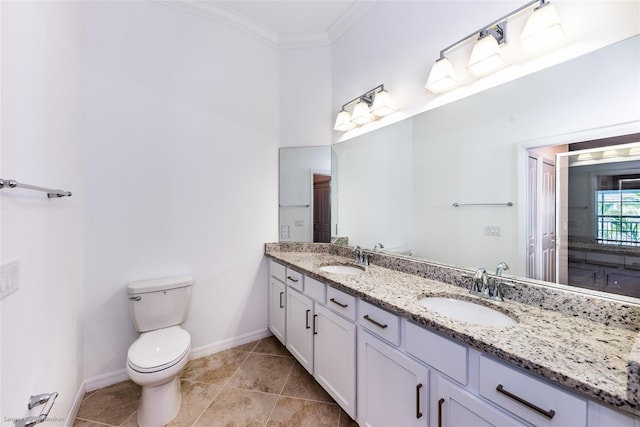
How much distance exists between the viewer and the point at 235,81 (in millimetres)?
2307

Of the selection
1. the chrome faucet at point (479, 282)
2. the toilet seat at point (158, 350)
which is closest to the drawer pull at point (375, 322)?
the chrome faucet at point (479, 282)

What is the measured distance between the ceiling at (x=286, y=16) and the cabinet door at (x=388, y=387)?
2.49 meters

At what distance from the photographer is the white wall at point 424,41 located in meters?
1.03

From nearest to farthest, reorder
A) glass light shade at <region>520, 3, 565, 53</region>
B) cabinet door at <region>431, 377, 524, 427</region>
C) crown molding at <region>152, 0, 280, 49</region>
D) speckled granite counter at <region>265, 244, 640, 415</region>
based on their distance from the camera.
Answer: speckled granite counter at <region>265, 244, 640, 415</region>, cabinet door at <region>431, 377, 524, 427</region>, glass light shade at <region>520, 3, 565, 53</region>, crown molding at <region>152, 0, 280, 49</region>

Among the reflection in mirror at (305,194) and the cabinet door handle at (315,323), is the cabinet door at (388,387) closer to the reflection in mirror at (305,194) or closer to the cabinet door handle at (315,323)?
the cabinet door handle at (315,323)

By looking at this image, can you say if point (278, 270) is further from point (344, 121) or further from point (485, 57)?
point (485, 57)

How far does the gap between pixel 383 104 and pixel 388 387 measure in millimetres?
1805

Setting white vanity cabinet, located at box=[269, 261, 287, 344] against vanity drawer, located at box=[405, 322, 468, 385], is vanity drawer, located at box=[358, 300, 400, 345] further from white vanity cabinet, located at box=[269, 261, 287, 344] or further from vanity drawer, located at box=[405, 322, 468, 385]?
white vanity cabinet, located at box=[269, 261, 287, 344]

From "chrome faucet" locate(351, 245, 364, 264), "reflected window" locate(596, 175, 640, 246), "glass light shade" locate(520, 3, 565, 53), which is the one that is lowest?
"chrome faucet" locate(351, 245, 364, 264)


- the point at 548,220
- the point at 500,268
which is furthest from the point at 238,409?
the point at 548,220

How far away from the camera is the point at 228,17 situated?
2209mm

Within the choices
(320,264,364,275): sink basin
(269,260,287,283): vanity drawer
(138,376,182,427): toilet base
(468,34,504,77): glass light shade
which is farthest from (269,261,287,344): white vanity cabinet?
(468,34,504,77): glass light shade

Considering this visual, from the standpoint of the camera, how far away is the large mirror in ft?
3.31

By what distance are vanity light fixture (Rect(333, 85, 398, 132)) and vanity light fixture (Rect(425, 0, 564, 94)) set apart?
0.37m
